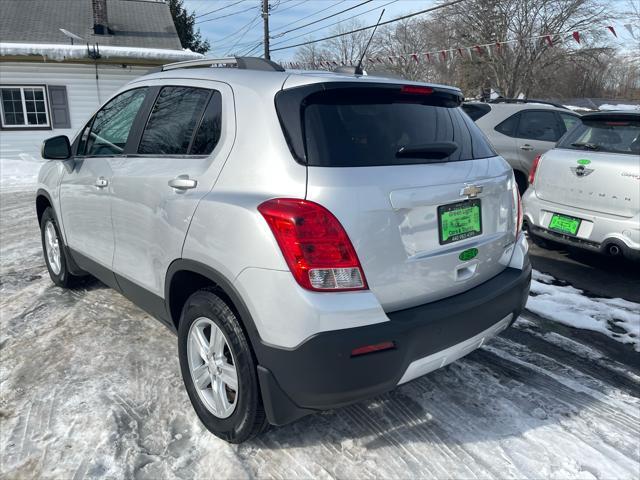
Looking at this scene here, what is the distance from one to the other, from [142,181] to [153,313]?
2.63 feet

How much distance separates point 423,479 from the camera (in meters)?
2.32

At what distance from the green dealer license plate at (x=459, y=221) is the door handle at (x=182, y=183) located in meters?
1.20

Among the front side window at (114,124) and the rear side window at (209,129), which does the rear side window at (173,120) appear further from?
the front side window at (114,124)

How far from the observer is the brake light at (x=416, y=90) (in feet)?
8.36

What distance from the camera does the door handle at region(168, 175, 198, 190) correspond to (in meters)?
2.54

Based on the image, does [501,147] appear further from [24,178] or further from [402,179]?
[24,178]

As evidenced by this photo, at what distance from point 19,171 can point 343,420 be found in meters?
13.8

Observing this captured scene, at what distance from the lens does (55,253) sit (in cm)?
469

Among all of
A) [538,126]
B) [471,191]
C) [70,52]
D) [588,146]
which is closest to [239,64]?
[471,191]

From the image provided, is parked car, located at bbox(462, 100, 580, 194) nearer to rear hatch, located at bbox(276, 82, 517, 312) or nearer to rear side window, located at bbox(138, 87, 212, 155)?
rear hatch, located at bbox(276, 82, 517, 312)

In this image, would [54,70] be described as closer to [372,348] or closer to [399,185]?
[399,185]

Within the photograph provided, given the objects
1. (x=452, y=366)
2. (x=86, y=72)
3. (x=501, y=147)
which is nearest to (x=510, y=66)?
(x=86, y=72)

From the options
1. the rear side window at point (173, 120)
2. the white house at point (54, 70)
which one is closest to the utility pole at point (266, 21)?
the white house at point (54, 70)

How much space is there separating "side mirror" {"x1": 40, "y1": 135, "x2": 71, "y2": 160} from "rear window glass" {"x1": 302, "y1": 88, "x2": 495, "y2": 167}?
8.21ft
